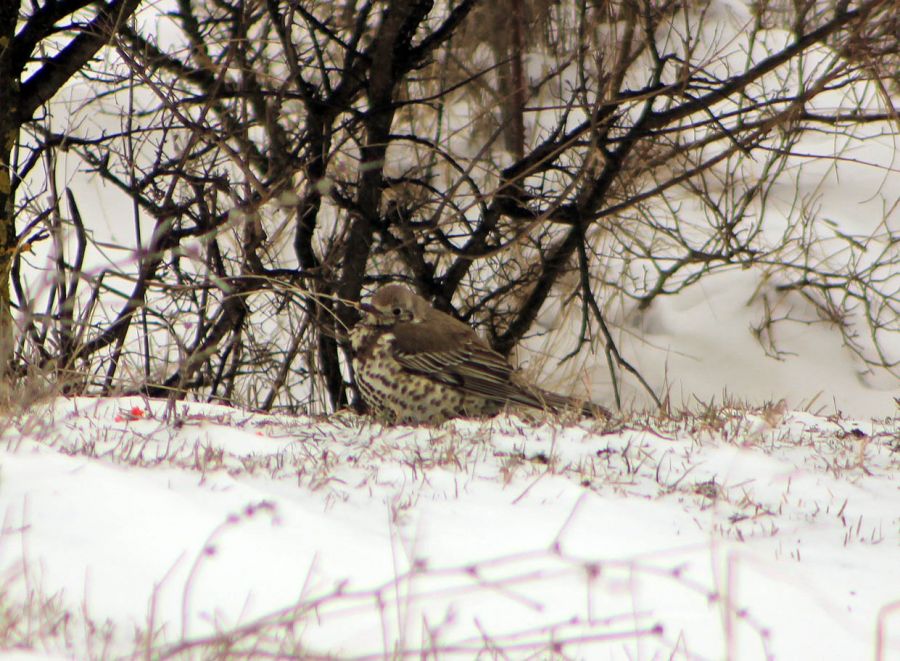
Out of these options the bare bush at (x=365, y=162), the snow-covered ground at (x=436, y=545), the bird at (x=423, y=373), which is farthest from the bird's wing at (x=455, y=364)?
the snow-covered ground at (x=436, y=545)

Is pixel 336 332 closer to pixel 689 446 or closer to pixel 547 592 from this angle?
pixel 689 446

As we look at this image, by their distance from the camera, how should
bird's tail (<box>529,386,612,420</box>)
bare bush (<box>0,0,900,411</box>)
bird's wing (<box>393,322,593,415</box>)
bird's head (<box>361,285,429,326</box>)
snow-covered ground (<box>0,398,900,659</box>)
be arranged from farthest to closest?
bare bush (<box>0,0,900,411</box>) < bird's head (<box>361,285,429,326</box>) < bird's wing (<box>393,322,593,415</box>) < bird's tail (<box>529,386,612,420</box>) < snow-covered ground (<box>0,398,900,659</box>)

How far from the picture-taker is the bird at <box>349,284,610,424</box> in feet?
19.2

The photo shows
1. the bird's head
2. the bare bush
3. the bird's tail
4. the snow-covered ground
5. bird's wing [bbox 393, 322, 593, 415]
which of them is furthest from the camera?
the bare bush

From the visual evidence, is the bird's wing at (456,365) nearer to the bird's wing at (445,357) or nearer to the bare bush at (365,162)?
the bird's wing at (445,357)

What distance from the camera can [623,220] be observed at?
318 inches

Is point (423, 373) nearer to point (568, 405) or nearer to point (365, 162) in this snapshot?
point (568, 405)

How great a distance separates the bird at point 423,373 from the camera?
5863 millimetres

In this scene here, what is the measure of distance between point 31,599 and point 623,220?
6.16m

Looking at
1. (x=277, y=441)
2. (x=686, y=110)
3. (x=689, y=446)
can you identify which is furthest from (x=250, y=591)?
(x=686, y=110)

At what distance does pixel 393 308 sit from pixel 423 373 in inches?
17.2

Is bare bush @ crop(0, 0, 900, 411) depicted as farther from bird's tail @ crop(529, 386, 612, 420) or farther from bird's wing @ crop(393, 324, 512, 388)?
bird's tail @ crop(529, 386, 612, 420)

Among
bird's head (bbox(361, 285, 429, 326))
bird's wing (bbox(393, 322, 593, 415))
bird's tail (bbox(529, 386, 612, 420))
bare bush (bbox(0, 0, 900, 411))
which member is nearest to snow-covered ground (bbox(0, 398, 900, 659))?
bird's tail (bbox(529, 386, 612, 420))

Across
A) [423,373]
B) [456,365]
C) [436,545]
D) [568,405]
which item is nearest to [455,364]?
[456,365]
